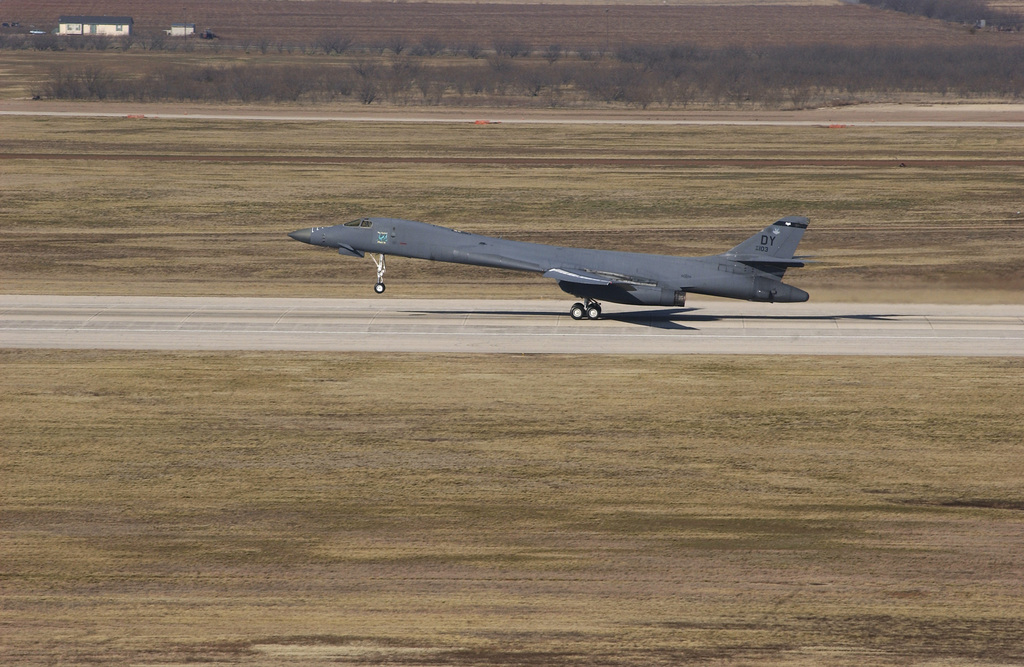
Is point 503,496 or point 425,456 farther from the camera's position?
point 425,456

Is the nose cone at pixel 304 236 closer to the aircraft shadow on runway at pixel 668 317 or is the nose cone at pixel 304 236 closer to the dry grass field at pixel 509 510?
the aircraft shadow on runway at pixel 668 317

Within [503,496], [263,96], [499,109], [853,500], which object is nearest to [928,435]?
→ [853,500]

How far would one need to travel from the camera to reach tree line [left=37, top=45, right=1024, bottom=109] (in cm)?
11288

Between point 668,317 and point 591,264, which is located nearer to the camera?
point 591,264

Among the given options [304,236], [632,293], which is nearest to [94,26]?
[304,236]

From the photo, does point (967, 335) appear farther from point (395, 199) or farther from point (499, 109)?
point (499, 109)

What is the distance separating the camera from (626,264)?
39219mm

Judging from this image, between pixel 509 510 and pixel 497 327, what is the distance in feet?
49.6

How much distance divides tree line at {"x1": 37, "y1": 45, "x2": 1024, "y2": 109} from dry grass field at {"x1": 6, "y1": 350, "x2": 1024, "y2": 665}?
81.9 metres

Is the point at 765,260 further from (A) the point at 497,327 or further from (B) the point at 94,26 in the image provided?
(B) the point at 94,26

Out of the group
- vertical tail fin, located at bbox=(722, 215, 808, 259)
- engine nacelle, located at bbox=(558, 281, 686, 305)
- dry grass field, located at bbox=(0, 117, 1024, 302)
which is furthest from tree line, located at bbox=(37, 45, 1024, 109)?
engine nacelle, located at bbox=(558, 281, 686, 305)

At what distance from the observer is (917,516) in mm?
24062

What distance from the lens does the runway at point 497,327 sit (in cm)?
3631

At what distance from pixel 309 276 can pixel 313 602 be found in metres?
28.2
